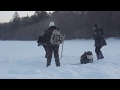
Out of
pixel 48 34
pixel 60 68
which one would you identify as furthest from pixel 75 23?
pixel 60 68

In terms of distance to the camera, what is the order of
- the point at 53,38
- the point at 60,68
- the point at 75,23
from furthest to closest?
the point at 75,23
the point at 53,38
the point at 60,68

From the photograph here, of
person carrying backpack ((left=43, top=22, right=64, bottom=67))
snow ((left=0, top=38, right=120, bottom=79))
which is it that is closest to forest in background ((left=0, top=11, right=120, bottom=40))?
snow ((left=0, top=38, right=120, bottom=79))

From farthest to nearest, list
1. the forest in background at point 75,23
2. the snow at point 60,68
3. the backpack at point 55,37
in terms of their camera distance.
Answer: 1. the forest in background at point 75,23
2. the backpack at point 55,37
3. the snow at point 60,68

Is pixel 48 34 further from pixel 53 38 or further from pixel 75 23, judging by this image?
pixel 75 23

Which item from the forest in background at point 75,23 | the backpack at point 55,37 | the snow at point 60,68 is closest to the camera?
the snow at point 60,68

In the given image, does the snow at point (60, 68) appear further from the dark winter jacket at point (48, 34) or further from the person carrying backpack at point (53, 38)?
the dark winter jacket at point (48, 34)

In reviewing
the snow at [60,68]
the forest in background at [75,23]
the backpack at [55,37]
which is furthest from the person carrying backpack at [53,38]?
the forest in background at [75,23]

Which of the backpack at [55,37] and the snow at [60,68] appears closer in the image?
the snow at [60,68]
